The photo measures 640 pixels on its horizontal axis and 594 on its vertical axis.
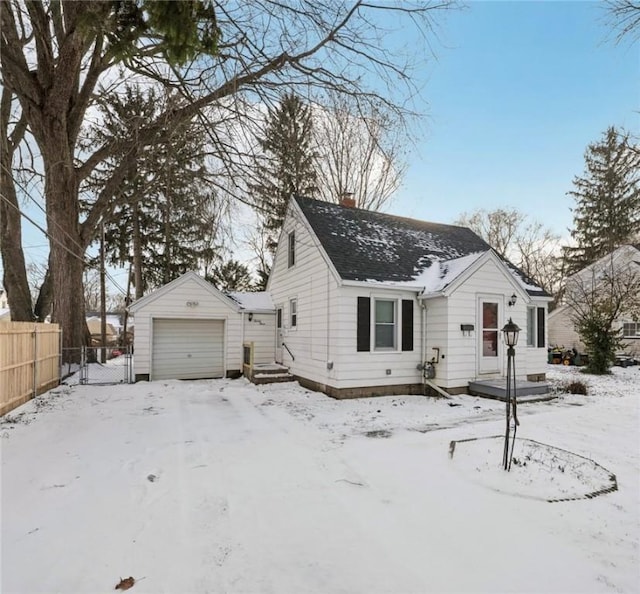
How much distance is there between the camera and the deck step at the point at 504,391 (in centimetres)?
902

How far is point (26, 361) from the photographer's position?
8.01 metres

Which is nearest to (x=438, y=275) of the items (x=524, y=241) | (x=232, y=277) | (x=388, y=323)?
(x=388, y=323)

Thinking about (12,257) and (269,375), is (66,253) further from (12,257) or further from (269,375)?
(269,375)

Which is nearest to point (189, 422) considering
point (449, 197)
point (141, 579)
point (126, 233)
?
point (141, 579)

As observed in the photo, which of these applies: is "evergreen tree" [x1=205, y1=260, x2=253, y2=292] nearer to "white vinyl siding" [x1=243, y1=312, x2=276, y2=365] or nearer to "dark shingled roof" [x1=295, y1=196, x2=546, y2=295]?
"white vinyl siding" [x1=243, y1=312, x2=276, y2=365]

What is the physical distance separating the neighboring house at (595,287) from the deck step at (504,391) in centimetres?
1202

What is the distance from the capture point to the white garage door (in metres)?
12.6

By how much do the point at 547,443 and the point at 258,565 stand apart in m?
4.66

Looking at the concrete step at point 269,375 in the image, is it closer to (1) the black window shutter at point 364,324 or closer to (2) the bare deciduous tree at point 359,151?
(1) the black window shutter at point 364,324

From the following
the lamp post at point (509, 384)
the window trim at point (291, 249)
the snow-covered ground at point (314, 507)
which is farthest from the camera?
the window trim at point (291, 249)

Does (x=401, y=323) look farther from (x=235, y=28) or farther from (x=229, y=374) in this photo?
(x=235, y=28)

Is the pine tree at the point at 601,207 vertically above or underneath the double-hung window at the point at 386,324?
above

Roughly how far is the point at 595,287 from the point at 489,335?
1361cm

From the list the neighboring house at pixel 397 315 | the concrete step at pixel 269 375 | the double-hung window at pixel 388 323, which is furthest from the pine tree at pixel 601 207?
the concrete step at pixel 269 375
